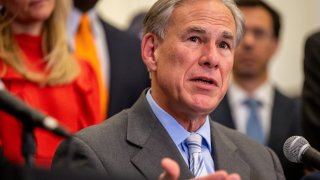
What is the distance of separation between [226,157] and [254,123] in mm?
1756

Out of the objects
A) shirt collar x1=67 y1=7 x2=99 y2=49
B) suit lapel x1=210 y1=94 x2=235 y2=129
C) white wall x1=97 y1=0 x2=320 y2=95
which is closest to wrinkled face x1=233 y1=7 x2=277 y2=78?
suit lapel x1=210 y1=94 x2=235 y2=129

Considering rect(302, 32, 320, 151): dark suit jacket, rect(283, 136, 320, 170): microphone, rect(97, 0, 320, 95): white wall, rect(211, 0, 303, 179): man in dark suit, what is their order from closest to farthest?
rect(283, 136, 320, 170): microphone < rect(302, 32, 320, 151): dark suit jacket < rect(211, 0, 303, 179): man in dark suit < rect(97, 0, 320, 95): white wall

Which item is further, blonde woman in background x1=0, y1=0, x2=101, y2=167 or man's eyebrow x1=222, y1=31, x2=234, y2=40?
blonde woman in background x1=0, y1=0, x2=101, y2=167

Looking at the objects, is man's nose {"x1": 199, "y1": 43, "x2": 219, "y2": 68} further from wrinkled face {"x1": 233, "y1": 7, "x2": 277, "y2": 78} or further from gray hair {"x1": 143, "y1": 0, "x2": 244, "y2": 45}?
wrinkled face {"x1": 233, "y1": 7, "x2": 277, "y2": 78}

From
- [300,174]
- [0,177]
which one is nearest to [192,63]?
[0,177]

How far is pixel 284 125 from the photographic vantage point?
16.0 ft

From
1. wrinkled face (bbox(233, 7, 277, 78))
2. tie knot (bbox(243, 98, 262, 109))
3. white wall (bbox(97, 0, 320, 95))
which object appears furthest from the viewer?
white wall (bbox(97, 0, 320, 95))

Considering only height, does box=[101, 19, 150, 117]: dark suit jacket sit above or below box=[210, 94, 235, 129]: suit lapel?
above

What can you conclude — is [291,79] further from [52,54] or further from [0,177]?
[0,177]

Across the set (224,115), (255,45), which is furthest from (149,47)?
(255,45)

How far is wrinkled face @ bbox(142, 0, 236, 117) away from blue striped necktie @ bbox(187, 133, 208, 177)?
97 mm

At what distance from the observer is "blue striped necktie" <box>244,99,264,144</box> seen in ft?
16.2

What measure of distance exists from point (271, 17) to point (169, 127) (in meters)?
2.56

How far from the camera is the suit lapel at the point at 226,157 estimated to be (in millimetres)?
3232
